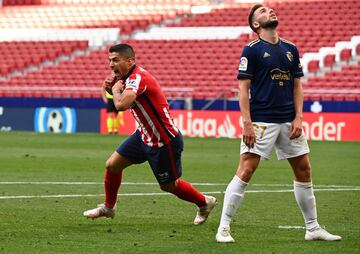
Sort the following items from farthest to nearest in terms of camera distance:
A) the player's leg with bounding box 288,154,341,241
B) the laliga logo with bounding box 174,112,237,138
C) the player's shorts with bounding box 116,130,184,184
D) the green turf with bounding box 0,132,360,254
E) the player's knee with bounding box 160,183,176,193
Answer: the laliga logo with bounding box 174,112,237,138 < the player's knee with bounding box 160,183,176,193 < the player's shorts with bounding box 116,130,184,184 < the player's leg with bounding box 288,154,341,241 < the green turf with bounding box 0,132,360,254

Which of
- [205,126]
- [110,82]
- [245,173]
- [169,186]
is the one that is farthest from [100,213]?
[205,126]

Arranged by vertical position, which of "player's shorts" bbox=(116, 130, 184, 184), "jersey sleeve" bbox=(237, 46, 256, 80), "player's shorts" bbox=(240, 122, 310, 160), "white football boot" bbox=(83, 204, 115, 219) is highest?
"jersey sleeve" bbox=(237, 46, 256, 80)

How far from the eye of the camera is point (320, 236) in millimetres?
9617

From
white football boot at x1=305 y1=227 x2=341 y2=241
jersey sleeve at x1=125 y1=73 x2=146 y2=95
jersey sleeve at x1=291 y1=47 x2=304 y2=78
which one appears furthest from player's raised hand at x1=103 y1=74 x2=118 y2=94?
white football boot at x1=305 y1=227 x2=341 y2=241

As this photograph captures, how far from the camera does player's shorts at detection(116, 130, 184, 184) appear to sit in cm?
1086

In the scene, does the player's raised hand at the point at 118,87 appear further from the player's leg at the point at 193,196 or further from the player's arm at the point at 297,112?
the player's arm at the point at 297,112

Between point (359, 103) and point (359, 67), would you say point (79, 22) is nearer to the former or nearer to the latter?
point (359, 67)

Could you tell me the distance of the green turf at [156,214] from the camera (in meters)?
9.21

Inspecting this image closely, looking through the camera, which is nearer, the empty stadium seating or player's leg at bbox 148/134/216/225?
player's leg at bbox 148/134/216/225

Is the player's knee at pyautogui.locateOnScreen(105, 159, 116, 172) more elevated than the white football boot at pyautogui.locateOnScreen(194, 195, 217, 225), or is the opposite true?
the player's knee at pyautogui.locateOnScreen(105, 159, 116, 172)

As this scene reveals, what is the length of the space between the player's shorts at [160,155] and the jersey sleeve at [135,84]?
724 mm

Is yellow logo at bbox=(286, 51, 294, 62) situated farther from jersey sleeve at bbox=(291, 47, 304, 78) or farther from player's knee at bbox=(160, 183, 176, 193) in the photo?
player's knee at bbox=(160, 183, 176, 193)

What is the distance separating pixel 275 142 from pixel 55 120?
29.3 m

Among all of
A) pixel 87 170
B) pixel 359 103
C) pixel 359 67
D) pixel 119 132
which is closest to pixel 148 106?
pixel 87 170
